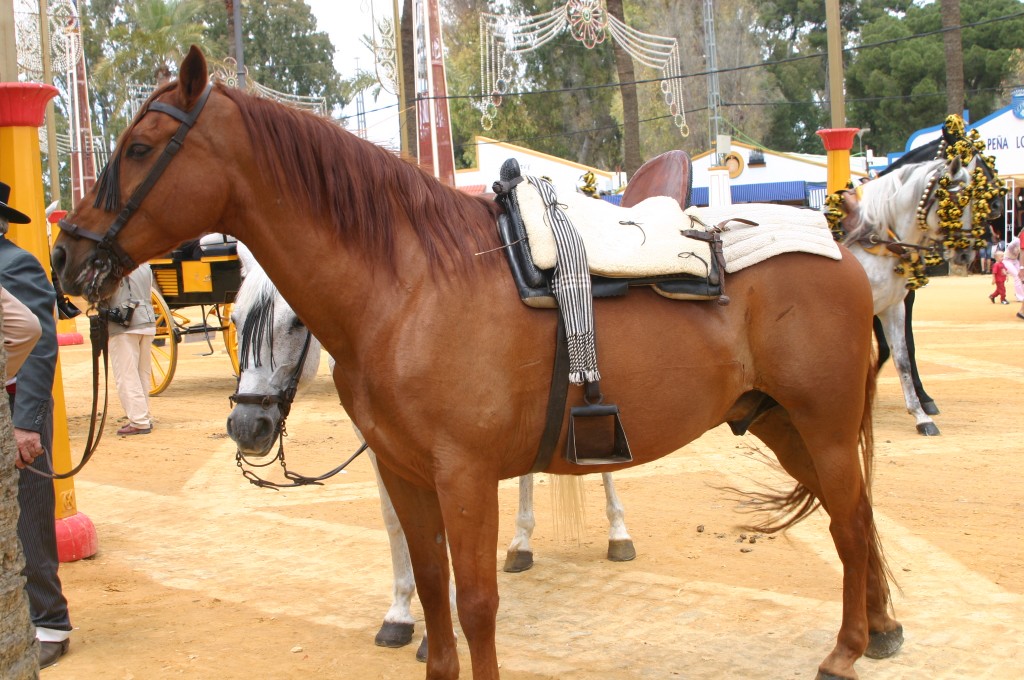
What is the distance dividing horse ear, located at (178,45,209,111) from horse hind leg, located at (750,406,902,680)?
2.34 metres

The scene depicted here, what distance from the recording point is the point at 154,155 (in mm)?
2658

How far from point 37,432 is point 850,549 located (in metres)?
3.06

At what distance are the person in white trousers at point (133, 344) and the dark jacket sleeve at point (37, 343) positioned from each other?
Result: 5.52m

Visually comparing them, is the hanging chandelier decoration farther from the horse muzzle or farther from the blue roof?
the blue roof

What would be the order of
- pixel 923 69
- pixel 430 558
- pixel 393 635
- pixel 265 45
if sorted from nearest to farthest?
pixel 430 558
pixel 393 635
pixel 923 69
pixel 265 45

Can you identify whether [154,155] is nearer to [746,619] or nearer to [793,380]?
[793,380]

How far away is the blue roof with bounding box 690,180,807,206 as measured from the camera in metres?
32.7

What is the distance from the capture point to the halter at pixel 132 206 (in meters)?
2.64

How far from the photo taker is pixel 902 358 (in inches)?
320

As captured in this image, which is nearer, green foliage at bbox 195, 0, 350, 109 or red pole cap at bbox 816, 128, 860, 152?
red pole cap at bbox 816, 128, 860, 152

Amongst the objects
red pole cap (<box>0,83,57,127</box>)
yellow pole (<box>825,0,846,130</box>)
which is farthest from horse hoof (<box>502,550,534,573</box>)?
yellow pole (<box>825,0,846,130</box>)

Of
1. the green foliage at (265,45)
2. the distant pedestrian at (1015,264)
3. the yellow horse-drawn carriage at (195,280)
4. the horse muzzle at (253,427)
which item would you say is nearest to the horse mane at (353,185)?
the horse muzzle at (253,427)

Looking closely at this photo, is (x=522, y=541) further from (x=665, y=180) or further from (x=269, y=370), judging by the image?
(x=665, y=180)

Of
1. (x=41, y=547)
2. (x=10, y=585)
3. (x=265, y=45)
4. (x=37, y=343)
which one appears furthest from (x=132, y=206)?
(x=265, y=45)
